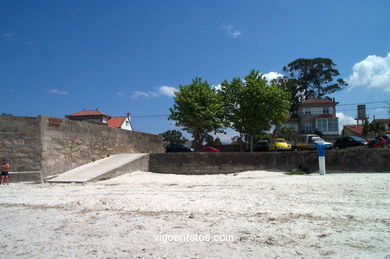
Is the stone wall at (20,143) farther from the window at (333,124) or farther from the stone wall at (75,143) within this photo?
the window at (333,124)

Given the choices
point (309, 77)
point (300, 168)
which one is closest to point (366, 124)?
point (309, 77)

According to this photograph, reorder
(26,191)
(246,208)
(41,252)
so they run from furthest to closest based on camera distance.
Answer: (26,191), (246,208), (41,252)

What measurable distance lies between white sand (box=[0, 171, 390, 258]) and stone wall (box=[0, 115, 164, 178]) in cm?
414

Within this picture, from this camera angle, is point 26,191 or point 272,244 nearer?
point 272,244

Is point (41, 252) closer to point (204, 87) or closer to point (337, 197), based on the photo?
point (337, 197)

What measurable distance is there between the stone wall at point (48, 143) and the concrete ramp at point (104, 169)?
593 millimetres

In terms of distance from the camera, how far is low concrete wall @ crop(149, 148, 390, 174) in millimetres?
14167

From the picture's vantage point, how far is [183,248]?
158 inches

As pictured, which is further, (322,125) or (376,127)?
(322,125)

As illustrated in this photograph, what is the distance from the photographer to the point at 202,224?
5121 millimetres

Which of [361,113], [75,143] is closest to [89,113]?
[75,143]

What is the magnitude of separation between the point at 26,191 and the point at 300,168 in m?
13.5
